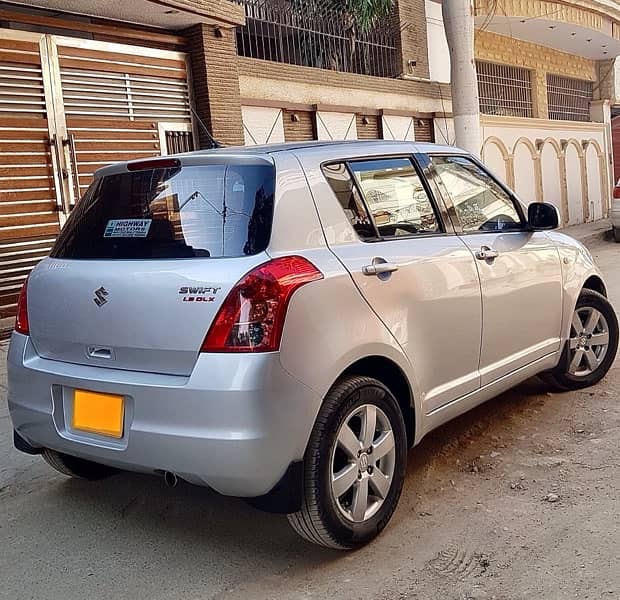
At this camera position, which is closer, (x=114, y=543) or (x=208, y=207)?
(x=208, y=207)

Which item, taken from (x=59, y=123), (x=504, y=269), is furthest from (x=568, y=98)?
(x=504, y=269)

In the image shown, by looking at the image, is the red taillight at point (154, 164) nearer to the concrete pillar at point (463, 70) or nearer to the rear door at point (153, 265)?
the rear door at point (153, 265)

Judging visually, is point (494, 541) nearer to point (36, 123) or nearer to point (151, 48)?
point (36, 123)

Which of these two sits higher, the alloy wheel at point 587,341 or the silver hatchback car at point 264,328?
the silver hatchback car at point 264,328

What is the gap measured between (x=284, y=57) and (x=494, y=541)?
37.1 feet

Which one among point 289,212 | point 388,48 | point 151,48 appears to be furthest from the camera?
point 388,48

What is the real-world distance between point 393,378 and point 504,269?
3.67 ft

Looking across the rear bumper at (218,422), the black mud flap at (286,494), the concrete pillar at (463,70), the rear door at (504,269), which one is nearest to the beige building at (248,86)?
the concrete pillar at (463,70)

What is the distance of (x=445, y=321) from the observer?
3.74 meters

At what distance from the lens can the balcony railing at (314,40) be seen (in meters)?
12.4

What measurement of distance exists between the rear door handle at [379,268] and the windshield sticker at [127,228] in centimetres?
95

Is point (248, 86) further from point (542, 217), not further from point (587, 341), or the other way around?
point (542, 217)

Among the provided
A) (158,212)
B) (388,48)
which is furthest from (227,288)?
(388,48)

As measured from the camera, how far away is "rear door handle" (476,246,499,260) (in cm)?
407
